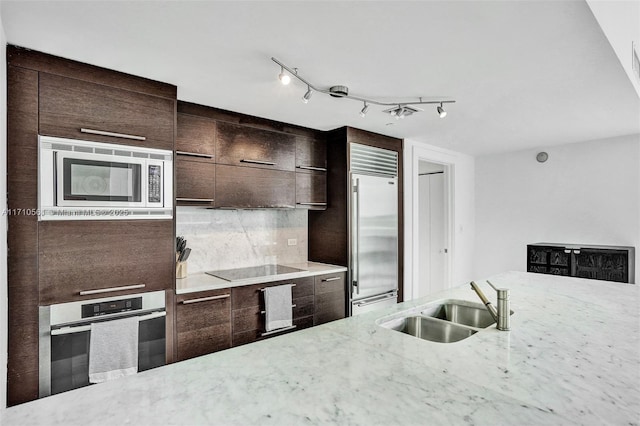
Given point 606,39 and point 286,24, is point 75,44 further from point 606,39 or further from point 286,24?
point 606,39

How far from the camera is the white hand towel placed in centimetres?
289

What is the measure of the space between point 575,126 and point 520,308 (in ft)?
8.57

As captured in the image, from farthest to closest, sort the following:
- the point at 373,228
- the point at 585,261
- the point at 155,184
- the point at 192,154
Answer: the point at 585,261, the point at 373,228, the point at 192,154, the point at 155,184

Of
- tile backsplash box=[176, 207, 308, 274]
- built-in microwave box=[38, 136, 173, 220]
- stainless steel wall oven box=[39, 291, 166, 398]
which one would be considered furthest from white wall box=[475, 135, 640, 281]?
stainless steel wall oven box=[39, 291, 166, 398]

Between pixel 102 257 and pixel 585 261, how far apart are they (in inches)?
180

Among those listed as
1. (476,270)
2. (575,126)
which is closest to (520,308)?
(575,126)

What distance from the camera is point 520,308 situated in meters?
1.97

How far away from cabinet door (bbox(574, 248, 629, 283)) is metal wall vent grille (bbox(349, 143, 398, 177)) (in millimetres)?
2247

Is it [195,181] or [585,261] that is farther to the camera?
[585,261]

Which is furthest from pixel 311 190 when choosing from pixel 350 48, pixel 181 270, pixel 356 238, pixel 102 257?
pixel 102 257

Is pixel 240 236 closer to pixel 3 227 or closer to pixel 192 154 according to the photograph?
pixel 192 154

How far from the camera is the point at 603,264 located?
12.4ft

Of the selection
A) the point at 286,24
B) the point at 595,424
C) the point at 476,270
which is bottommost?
the point at 476,270

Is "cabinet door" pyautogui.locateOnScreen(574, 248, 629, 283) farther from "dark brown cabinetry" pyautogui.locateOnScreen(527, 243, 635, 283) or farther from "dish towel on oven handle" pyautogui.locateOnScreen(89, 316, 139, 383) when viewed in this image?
"dish towel on oven handle" pyautogui.locateOnScreen(89, 316, 139, 383)
